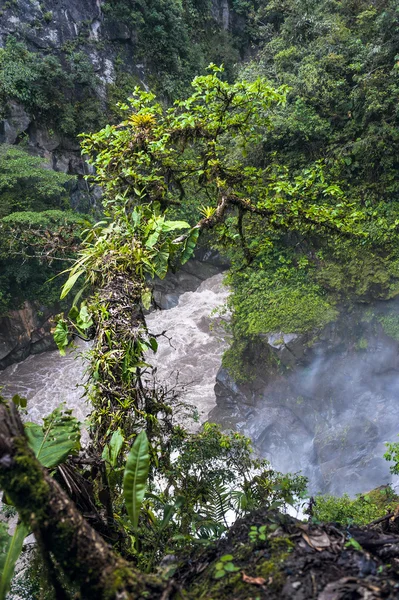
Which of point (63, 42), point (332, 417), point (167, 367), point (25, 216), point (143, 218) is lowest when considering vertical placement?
point (332, 417)

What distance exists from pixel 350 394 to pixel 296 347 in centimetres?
141

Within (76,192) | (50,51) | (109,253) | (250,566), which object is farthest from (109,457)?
(50,51)

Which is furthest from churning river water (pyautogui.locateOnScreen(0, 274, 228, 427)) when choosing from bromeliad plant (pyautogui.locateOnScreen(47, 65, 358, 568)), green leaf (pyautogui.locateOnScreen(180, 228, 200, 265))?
green leaf (pyautogui.locateOnScreen(180, 228, 200, 265))

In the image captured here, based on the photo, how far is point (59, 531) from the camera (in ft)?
3.29

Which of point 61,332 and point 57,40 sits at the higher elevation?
point 57,40

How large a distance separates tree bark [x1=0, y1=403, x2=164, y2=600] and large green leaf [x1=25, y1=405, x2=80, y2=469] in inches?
13.5

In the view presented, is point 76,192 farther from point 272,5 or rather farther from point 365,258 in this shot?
point 365,258

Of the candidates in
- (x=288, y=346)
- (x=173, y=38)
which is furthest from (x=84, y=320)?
(x=173, y=38)

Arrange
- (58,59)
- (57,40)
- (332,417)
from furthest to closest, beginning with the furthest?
(57,40) → (58,59) → (332,417)

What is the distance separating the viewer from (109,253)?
7.13 feet

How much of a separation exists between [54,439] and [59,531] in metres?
0.50

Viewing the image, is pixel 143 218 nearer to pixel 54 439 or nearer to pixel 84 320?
pixel 84 320

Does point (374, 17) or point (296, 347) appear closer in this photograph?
point (296, 347)

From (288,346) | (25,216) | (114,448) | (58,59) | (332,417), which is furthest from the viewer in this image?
(58,59)
